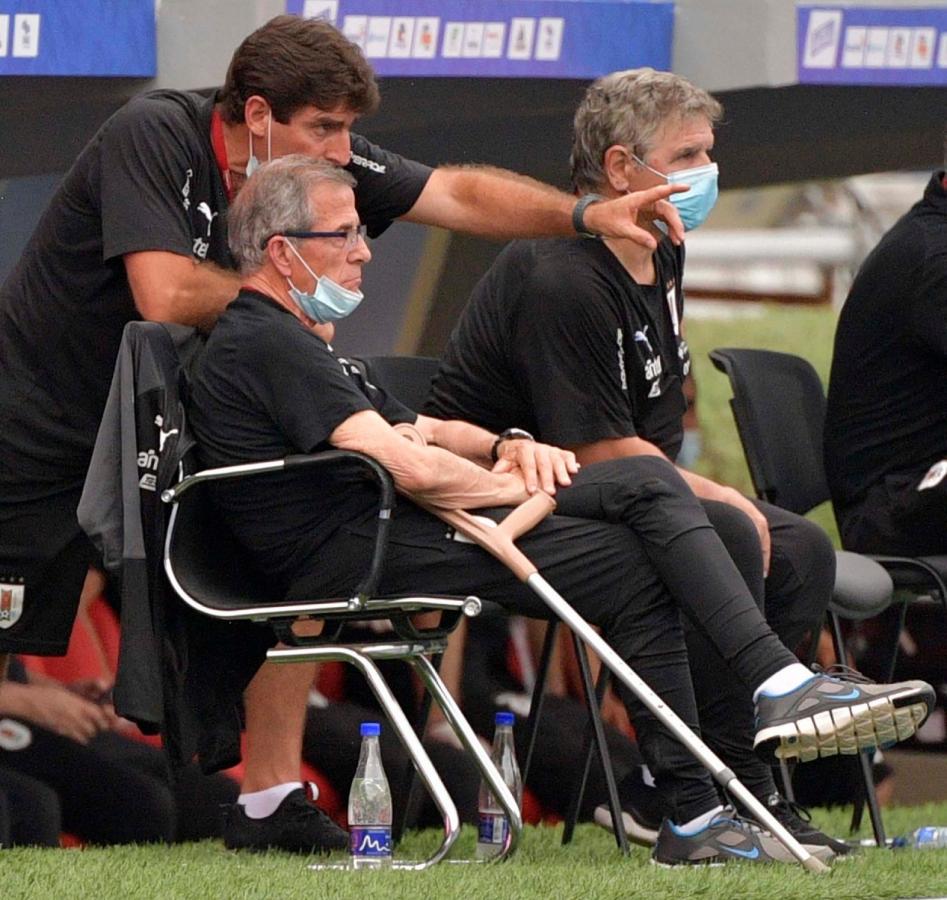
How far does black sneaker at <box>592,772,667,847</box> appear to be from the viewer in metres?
4.36

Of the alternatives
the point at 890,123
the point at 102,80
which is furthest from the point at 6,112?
the point at 890,123

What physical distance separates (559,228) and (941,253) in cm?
108

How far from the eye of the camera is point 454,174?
4582 mm

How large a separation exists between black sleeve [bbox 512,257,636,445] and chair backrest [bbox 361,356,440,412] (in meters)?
0.46

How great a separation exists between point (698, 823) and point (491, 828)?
0.56 m

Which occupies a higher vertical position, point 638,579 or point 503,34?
point 503,34

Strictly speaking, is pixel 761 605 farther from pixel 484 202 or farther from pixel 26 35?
pixel 26 35

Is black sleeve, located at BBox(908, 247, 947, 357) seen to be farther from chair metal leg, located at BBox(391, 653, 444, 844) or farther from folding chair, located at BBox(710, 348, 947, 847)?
chair metal leg, located at BBox(391, 653, 444, 844)

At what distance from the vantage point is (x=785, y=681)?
3.61 meters

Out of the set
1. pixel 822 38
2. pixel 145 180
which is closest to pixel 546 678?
pixel 145 180

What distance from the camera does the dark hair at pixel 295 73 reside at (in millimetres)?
4012

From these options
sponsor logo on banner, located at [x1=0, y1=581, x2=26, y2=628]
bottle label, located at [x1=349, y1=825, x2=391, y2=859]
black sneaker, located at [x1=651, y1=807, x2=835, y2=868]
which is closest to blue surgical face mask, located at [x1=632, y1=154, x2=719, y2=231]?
black sneaker, located at [x1=651, y1=807, x2=835, y2=868]

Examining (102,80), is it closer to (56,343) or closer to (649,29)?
(56,343)

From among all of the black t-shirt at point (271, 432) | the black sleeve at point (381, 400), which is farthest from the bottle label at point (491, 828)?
the black sleeve at point (381, 400)
